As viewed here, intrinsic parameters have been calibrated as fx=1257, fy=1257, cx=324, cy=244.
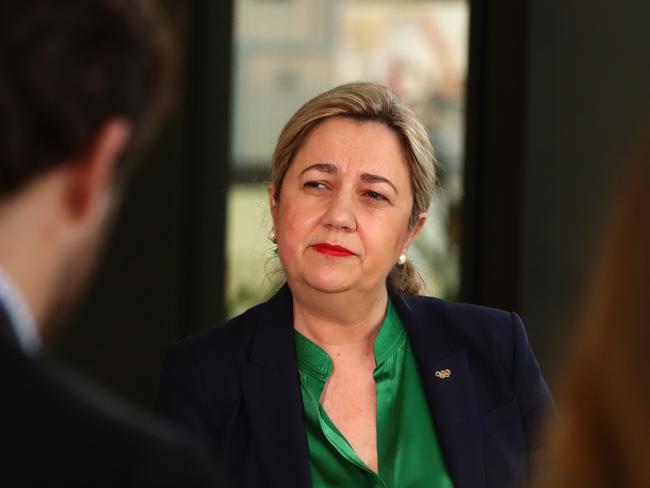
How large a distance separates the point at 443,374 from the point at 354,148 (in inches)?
21.9

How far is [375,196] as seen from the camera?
2.89 metres

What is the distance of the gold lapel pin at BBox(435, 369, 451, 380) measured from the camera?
2799 millimetres

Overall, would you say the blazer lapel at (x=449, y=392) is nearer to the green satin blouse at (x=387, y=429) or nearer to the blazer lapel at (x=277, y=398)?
the green satin blouse at (x=387, y=429)

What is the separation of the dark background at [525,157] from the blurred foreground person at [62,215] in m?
4.32

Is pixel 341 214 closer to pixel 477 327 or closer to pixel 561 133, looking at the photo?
pixel 477 327

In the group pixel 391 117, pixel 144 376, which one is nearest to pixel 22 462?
pixel 391 117

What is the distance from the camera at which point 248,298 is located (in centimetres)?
573

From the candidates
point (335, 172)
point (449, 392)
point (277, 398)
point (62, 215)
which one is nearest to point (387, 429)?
point (449, 392)

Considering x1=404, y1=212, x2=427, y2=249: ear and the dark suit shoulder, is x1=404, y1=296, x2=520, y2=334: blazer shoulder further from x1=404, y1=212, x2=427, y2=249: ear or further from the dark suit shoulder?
x1=404, y1=212, x2=427, y2=249: ear

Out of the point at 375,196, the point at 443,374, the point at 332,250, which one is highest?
the point at 375,196

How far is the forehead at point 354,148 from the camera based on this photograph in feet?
9.47

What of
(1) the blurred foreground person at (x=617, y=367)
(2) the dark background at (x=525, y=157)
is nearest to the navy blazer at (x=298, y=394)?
(1) the blurred foreground person at (x=617, y=367)

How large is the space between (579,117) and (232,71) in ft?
5.21

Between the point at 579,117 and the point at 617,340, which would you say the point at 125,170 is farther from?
the point at 579,117
